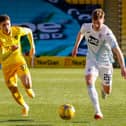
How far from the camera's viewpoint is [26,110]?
37.4 ft

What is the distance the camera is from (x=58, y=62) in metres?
31.0

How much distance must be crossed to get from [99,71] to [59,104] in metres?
2.61

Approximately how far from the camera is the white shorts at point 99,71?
1095 cm

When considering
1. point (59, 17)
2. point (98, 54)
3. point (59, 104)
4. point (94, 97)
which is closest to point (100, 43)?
point (98, 54)

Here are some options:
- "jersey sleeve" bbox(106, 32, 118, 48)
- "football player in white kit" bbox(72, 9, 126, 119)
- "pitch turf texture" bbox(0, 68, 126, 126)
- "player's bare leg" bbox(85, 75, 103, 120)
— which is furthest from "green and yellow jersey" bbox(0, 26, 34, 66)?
"jersey sleeve" bbox(106, 32, 118, 48)

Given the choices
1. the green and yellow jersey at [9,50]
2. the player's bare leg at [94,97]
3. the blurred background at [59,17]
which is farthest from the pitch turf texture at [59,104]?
the blurred background at [59,17]

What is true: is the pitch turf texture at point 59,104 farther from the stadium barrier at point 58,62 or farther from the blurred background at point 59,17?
the blurred background at point 59,17

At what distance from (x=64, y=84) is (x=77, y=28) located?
14837mm

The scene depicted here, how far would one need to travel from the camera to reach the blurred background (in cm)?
3412

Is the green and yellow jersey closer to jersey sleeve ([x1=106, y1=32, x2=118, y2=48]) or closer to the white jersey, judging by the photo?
the white jersey

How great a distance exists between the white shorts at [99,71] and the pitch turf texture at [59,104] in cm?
69

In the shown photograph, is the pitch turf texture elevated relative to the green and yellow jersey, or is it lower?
lower

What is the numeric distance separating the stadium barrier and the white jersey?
64.4 ft

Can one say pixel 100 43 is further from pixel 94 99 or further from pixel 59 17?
pixel 59 17
